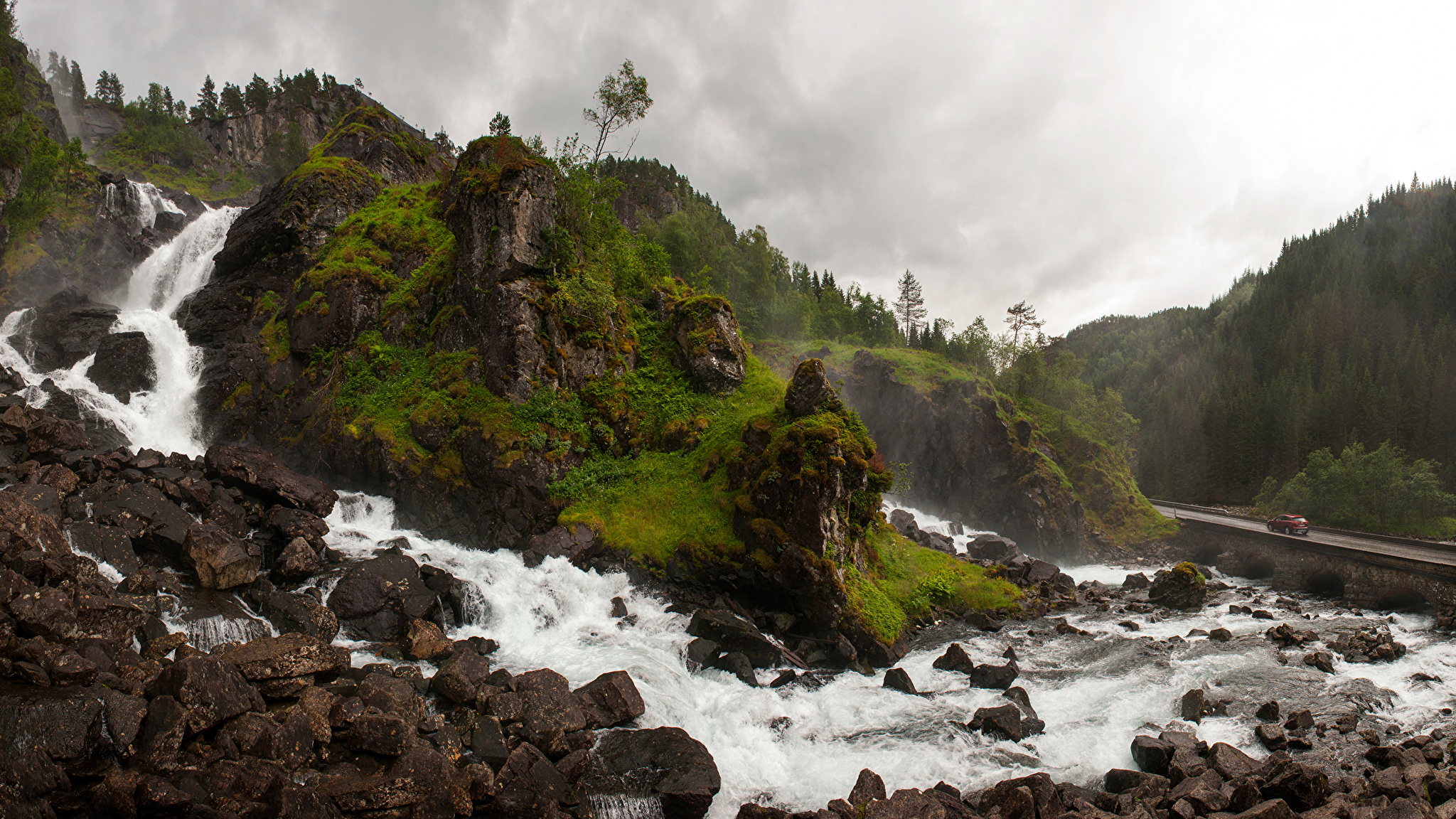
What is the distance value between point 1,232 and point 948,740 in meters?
58.9

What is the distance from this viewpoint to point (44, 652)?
430 inches

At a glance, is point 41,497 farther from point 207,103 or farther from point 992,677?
point 207,103

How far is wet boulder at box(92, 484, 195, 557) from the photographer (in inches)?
693

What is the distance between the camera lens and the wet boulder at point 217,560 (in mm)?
16969

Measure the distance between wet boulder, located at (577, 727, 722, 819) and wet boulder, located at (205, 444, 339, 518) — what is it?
1703 cm

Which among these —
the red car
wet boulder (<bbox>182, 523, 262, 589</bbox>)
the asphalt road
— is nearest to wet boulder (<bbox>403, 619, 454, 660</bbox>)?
wet boulder (<bbox>182, 523, 262, 589</bbox>)

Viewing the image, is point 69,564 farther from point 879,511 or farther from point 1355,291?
point 1355,291

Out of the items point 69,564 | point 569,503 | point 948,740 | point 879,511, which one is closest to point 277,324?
point 569,503

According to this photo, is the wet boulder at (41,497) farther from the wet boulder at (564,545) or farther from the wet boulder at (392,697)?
the wet boulder at (564,545)

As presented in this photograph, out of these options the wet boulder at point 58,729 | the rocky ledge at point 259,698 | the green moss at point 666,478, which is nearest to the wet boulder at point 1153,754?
the rocky ledge at point 259,698

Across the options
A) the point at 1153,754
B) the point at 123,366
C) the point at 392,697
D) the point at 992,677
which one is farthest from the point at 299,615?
the point at 123,366

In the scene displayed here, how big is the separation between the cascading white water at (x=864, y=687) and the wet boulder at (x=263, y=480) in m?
1.32

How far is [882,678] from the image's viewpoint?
20.6 meters

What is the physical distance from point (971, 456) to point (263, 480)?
5356cm
